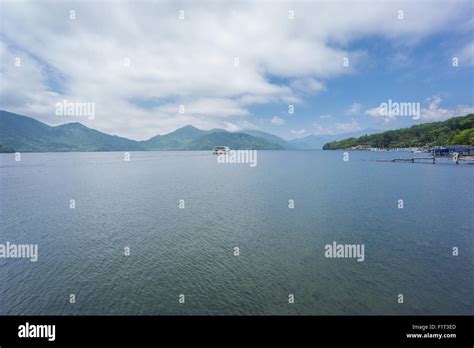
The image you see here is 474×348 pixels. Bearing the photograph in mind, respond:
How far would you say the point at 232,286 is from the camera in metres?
21.8

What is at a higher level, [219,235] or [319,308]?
[219,235]

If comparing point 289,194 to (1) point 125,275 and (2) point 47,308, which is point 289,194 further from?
(2) point 47,308
